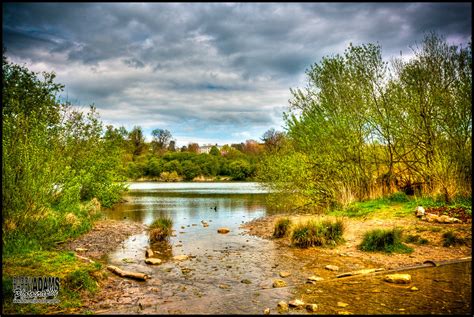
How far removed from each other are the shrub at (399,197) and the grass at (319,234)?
6695 mm

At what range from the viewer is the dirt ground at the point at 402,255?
10968 mm

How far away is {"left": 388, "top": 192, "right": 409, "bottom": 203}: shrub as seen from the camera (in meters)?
19.1

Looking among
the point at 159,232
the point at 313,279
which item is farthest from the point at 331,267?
the point at 159,232

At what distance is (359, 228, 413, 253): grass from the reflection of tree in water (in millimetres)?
7258

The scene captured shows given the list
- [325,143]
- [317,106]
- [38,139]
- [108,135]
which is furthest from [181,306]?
[108,135]

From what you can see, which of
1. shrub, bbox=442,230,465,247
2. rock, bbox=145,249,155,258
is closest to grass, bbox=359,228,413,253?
shrub, bbox=442,230,465,247

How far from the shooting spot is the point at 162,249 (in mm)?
14766

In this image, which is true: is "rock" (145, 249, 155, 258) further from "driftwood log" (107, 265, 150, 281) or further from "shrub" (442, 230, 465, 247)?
"shrub" (442, 230, 465, 247)

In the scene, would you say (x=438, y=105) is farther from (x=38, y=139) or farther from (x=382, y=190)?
(x=38, y=139)

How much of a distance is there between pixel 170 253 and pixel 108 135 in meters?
18.7

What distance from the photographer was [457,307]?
714 centimetres

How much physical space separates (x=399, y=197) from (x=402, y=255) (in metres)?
8.72

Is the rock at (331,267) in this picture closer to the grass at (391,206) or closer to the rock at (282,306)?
the rock at (282,306)

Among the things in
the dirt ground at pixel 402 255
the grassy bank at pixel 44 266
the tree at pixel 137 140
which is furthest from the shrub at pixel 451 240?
the tree at pixel 137 140
